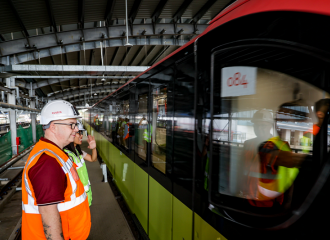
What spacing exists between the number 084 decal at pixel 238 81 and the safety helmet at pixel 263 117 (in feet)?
0.51

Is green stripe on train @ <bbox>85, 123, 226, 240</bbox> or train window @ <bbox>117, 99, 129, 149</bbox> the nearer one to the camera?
green stripe on train @ <bbox>85, 123, 226, 240</bbox>

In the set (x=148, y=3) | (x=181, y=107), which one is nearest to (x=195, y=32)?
(x=148, y=3)

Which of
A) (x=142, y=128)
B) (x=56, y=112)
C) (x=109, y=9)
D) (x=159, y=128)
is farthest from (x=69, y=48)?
(x=56, y=112)

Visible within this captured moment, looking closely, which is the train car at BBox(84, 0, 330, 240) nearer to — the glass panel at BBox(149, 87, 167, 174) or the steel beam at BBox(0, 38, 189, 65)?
the glass panel at BBox(149, 87, 167, 174)

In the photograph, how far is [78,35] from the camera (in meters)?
9.60

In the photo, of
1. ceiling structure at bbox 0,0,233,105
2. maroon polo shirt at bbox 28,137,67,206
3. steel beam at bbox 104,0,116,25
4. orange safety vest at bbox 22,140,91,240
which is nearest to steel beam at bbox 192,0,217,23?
ceiling structure at bbox 0,0,233,105

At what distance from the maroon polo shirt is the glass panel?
55.3 inches

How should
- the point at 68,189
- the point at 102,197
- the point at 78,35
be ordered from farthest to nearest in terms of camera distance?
the point at 78,35 → the point at 102,197 → the point at 68,189

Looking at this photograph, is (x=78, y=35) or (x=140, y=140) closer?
(x=140, y=140)

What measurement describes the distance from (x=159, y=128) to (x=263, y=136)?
5.86ft

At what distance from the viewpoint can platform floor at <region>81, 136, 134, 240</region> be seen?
4.14 m

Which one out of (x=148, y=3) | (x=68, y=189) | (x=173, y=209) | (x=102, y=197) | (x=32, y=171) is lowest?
(x=102, y=197)

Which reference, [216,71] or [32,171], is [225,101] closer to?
[216,71]

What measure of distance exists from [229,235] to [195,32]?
10181 mm
